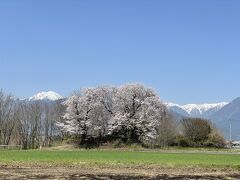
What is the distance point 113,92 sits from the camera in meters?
102

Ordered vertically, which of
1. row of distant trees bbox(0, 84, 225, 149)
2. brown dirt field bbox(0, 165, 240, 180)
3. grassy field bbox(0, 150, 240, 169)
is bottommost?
brown dirt field bbox(0, 165, 240, 180)

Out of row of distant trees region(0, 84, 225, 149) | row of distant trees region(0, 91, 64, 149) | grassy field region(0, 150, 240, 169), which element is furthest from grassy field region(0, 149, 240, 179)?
row of distant trees region(0, 91, 64, 149)

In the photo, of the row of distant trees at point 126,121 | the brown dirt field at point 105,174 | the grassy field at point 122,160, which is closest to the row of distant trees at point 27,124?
the row of distant trees at point 126,121

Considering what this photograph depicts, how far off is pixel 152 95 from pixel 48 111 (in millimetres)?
42106

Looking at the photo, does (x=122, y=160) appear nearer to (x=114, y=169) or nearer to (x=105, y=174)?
(x=114, y=169)

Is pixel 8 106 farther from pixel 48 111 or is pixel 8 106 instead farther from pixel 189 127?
pixel 189 127

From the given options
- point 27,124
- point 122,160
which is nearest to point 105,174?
point 122,160

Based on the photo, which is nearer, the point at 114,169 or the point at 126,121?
the point at 114,169

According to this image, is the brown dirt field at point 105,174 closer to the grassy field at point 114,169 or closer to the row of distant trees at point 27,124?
the grassy field at point 114,169

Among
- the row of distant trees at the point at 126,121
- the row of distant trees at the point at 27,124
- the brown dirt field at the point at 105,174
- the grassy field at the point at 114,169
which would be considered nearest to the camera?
the brown dirt field at the point at 105,174

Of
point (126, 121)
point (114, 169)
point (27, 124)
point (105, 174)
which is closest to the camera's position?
point (105, 174)

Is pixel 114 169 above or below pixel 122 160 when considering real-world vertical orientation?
below

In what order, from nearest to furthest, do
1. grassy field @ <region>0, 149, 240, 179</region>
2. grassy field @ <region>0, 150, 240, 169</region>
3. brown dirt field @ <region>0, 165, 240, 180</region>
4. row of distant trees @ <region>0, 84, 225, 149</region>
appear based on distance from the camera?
brown dirt field @ <region>0, 165, 240, 180</region>
grassy field @ <region>0, 149, 240, 179</region>
grassy field @ <region>0, 150, 240, 169</region>
row of distant trees @ <region>0, 84, 225, 149</region>

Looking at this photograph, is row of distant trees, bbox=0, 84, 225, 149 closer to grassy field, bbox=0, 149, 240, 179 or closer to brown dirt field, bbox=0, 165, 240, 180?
grassy field, bbox=0, 149, 240, 179
